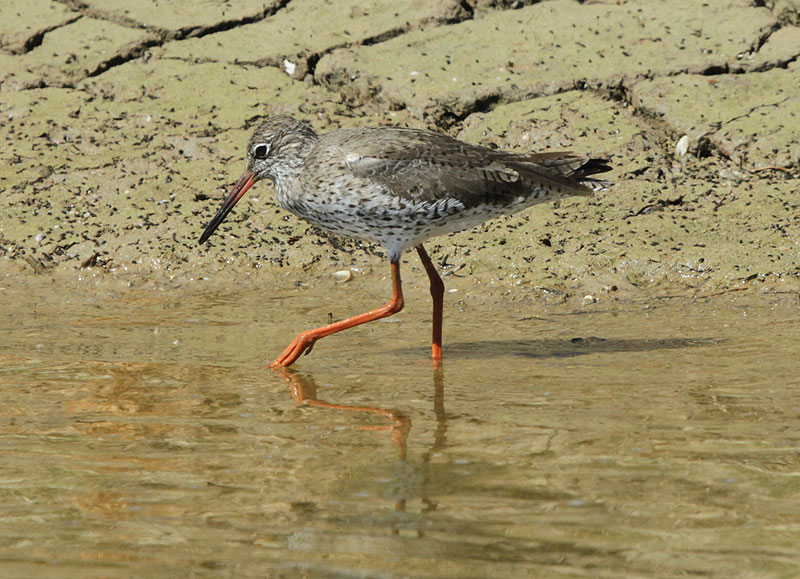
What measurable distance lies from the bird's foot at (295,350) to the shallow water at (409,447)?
Answer: 120mm

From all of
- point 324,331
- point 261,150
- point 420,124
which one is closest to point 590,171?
point 324,331

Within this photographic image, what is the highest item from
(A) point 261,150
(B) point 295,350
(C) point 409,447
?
(A) point 261,150

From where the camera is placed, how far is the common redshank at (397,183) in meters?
6.07

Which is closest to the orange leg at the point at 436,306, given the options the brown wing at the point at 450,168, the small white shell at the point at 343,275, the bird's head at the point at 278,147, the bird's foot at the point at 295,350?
the brown wing at the point at 450,168

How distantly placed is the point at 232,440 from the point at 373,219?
2.01m

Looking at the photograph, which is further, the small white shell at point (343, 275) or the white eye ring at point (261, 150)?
the small white shell at point (343, 275)

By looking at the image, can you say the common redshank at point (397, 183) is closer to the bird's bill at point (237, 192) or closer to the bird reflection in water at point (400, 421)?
the bird's bill at point (237, 192)

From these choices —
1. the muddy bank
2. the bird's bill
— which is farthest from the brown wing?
the muddy bank

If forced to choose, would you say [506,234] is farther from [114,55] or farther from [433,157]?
[114,55]

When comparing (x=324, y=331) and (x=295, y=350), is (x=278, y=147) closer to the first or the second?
(x=324, y=331)

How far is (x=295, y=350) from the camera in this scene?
5.98 m

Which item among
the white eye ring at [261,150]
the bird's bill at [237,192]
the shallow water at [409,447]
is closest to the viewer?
the shallow water at [409,447]

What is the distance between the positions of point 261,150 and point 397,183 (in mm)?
1066

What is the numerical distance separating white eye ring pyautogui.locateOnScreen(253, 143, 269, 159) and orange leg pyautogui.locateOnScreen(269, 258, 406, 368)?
1092 mm
